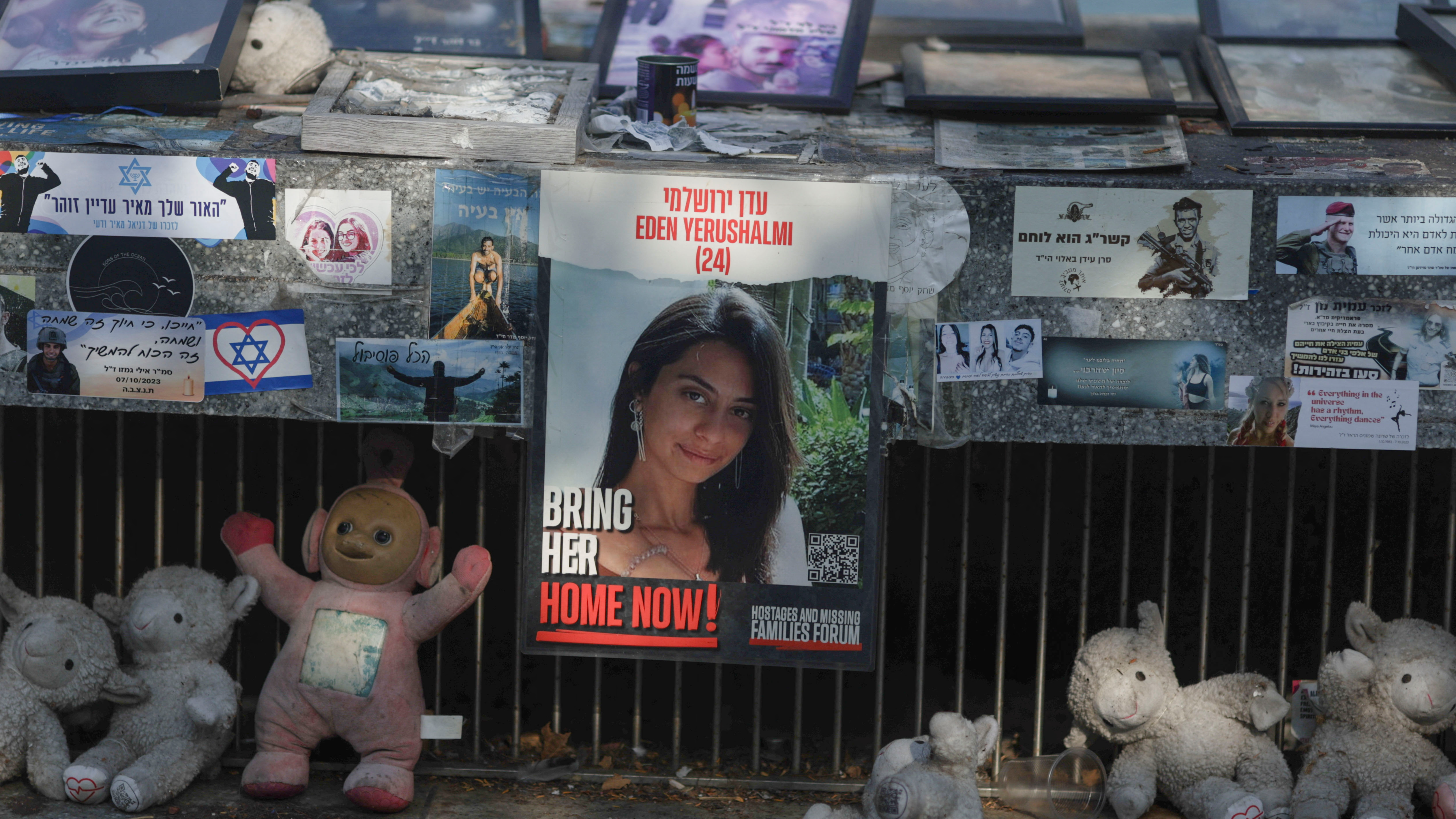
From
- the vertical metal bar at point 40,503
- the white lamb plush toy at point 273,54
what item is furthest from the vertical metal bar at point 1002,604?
the vertical metal bar at point 40,503

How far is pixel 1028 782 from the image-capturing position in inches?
174

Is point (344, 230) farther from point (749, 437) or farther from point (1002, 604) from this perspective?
point (1002, 604)

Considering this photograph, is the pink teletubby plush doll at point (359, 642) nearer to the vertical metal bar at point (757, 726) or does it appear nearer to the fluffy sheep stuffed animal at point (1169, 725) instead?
the vertical metal bar at point (757, 726)

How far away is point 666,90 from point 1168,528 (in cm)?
201

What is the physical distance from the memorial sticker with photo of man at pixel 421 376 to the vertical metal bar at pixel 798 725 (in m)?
1.27

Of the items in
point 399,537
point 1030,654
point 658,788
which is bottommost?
point 658,788

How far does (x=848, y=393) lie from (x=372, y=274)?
1.33 m

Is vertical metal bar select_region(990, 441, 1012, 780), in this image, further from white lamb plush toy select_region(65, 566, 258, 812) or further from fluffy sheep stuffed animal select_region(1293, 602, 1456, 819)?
white lamb plush toy select_region(65, 566, 258, 812)

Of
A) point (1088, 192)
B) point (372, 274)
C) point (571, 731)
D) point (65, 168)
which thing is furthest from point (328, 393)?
point (1088, 192)

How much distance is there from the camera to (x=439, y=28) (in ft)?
16.4

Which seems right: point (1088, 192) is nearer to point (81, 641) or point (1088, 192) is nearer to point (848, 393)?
point (848, 393)

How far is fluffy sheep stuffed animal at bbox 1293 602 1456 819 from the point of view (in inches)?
159

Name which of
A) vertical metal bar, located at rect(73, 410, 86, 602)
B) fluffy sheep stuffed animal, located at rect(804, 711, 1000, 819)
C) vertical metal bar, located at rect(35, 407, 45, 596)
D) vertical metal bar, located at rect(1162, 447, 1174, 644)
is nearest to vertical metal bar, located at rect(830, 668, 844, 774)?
fluffy sheep stuffed animal, located at rect(804, 711, 1000, 819)

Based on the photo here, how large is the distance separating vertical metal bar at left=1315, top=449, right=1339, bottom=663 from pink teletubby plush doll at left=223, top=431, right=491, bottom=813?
2515 mm
